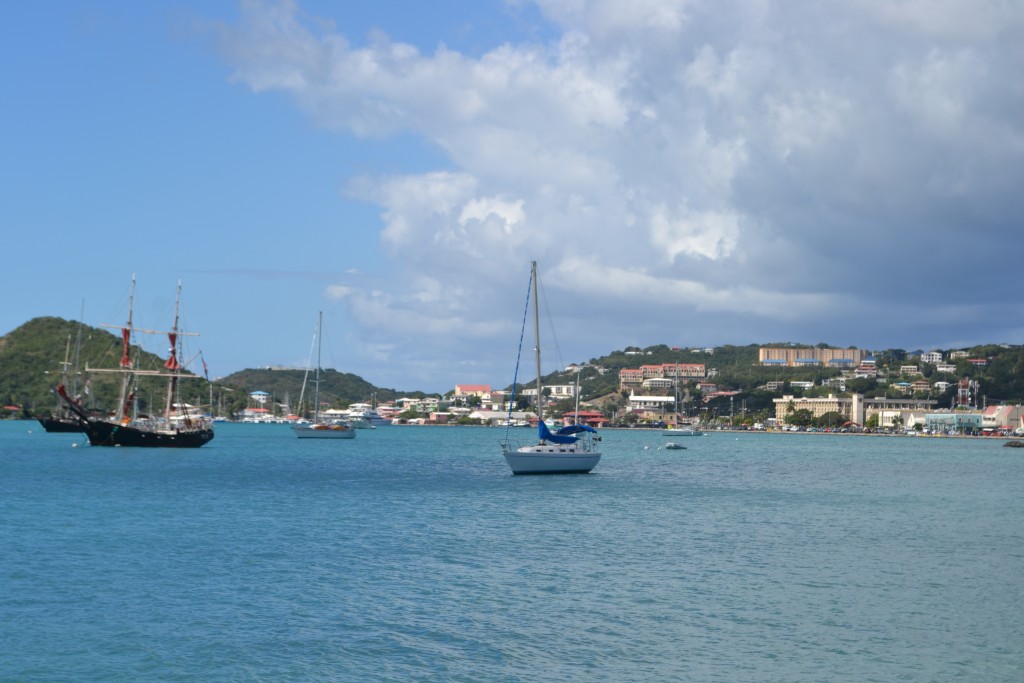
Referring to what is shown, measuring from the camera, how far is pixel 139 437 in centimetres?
9762

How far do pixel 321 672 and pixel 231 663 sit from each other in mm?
1812

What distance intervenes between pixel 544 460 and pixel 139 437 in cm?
4736

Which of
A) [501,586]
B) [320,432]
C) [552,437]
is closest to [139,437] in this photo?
[552,437]

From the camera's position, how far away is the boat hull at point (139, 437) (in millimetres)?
97562

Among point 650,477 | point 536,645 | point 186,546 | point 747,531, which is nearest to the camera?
point 536,645

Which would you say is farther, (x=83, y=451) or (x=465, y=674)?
(x=83, y=451)

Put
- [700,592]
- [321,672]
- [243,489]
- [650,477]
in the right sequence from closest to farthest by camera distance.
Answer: [321,672], [700,592], [243,489], [650,477]

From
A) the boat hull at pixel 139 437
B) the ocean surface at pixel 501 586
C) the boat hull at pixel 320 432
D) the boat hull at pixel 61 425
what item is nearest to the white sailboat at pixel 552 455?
the ocean surface at pixel 501 586

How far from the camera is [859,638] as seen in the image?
74.2ft

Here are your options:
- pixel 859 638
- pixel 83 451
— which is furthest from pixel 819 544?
pixel 83 451

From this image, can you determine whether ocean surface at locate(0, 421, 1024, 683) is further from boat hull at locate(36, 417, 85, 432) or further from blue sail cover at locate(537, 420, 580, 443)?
boat hull at locate(36, 417, 85, 432)

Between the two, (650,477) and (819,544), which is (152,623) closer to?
(819,544)

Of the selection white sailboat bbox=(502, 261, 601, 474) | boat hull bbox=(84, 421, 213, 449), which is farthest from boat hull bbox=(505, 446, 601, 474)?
boat hull bbox=(84, 421, 213, 449)

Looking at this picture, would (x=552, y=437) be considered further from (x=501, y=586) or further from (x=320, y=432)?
(x=320, y=432)
